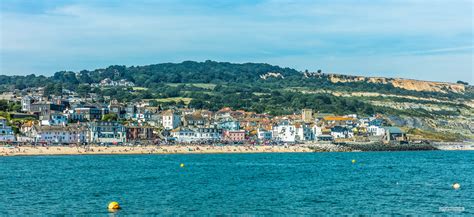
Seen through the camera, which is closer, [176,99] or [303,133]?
[303,133]

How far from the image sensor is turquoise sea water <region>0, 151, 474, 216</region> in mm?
29812

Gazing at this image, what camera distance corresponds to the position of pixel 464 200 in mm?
33312

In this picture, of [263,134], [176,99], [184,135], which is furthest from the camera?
[176,99]

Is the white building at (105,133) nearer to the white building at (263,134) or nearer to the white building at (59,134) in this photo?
the white building at (59,134)

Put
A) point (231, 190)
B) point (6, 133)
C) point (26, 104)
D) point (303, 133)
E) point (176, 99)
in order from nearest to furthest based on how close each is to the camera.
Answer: point (231, 190), point (6, 133), point (303, 133), point (26, 104), point (176, 99)

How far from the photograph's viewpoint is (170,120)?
4338 inches

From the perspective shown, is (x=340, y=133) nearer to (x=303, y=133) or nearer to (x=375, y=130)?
(x=303, y=133)

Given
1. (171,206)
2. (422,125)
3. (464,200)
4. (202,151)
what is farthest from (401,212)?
(422,125)

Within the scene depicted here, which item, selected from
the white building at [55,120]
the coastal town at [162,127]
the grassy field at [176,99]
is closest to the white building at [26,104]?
the coastal town at [162,127]

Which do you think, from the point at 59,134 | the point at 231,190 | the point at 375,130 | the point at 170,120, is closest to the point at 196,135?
the point at 170,120

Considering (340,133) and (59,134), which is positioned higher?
(340,133)

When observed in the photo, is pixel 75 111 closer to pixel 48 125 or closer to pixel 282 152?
pixel 48 125

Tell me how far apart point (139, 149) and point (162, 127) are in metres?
27.2

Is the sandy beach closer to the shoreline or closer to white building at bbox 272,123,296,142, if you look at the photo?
the shoreline
